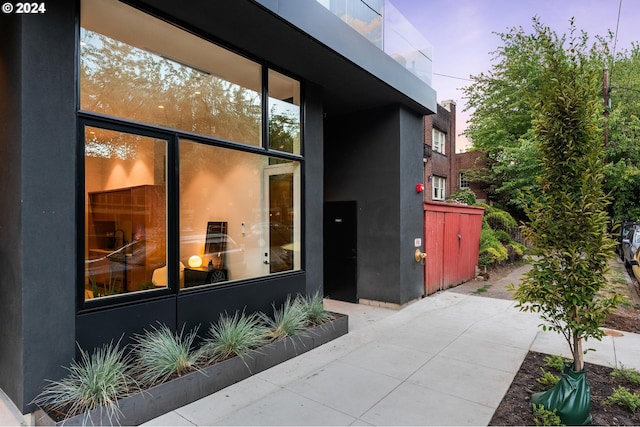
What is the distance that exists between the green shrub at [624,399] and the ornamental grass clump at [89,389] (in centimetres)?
409

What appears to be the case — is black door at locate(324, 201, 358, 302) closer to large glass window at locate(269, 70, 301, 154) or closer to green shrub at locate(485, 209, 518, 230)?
large glass window at locate(269, 70, 301, 154)

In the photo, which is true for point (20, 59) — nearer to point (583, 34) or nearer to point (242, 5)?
point (242, 5)

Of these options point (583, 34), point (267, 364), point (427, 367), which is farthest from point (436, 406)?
point (583, 34)

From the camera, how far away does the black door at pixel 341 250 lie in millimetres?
7121

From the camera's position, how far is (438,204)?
7.93 metres

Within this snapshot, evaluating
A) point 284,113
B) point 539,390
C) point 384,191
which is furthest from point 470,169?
point 539,390

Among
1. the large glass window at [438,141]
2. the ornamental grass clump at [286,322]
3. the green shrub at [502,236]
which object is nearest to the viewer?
the ornamental grass clump at [286,322]

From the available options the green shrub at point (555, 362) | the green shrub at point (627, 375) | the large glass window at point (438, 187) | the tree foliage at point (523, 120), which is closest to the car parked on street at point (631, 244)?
the tree foliage at point (523, 120)

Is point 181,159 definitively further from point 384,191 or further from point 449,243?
point 449,243

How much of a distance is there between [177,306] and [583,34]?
22.2 metres

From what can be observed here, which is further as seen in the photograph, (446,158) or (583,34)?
(446,158)

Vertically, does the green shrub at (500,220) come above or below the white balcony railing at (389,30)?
below

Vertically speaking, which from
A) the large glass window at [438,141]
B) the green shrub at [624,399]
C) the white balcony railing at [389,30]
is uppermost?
the large glass window at [438,141]

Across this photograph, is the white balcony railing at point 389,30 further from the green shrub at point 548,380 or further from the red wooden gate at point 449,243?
the green shrub at point 548,380
